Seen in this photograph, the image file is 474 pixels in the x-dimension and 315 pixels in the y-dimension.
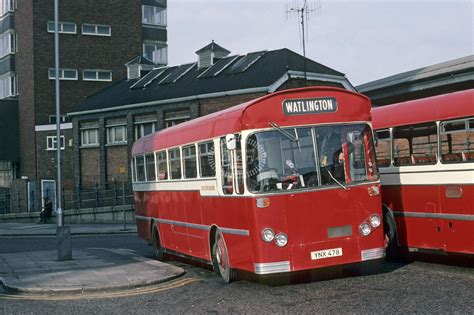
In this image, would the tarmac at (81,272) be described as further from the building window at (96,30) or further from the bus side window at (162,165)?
the building window at (96,30)

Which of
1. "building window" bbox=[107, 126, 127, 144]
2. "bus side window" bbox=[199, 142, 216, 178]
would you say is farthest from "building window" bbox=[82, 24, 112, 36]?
"bus side window" bbox=[199, 142, 216, 178]

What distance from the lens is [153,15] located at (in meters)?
60.0

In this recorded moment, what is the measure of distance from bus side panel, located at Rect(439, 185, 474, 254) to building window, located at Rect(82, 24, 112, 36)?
4616cm

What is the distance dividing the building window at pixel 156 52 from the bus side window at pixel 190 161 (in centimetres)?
4631

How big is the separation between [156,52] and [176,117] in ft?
62.9

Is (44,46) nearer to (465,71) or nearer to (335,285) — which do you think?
(465,71)

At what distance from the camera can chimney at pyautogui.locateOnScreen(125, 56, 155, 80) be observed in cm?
5197

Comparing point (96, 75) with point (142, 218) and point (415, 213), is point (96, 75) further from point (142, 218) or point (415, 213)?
point (415, 213)

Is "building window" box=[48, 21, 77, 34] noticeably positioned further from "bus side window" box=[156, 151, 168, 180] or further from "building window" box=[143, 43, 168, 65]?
"bus side window" box=[156, 151, 168, 180]

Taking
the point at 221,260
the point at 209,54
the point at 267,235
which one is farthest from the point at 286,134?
the point at 209,54

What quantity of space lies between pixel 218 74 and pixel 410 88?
45.7 ft

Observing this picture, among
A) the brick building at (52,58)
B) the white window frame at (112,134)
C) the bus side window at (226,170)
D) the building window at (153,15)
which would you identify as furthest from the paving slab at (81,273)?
the building window at (153,15)

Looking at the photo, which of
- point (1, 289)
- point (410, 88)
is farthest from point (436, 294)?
point (410, 88)

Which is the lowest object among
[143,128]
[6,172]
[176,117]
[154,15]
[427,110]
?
[427,110]
